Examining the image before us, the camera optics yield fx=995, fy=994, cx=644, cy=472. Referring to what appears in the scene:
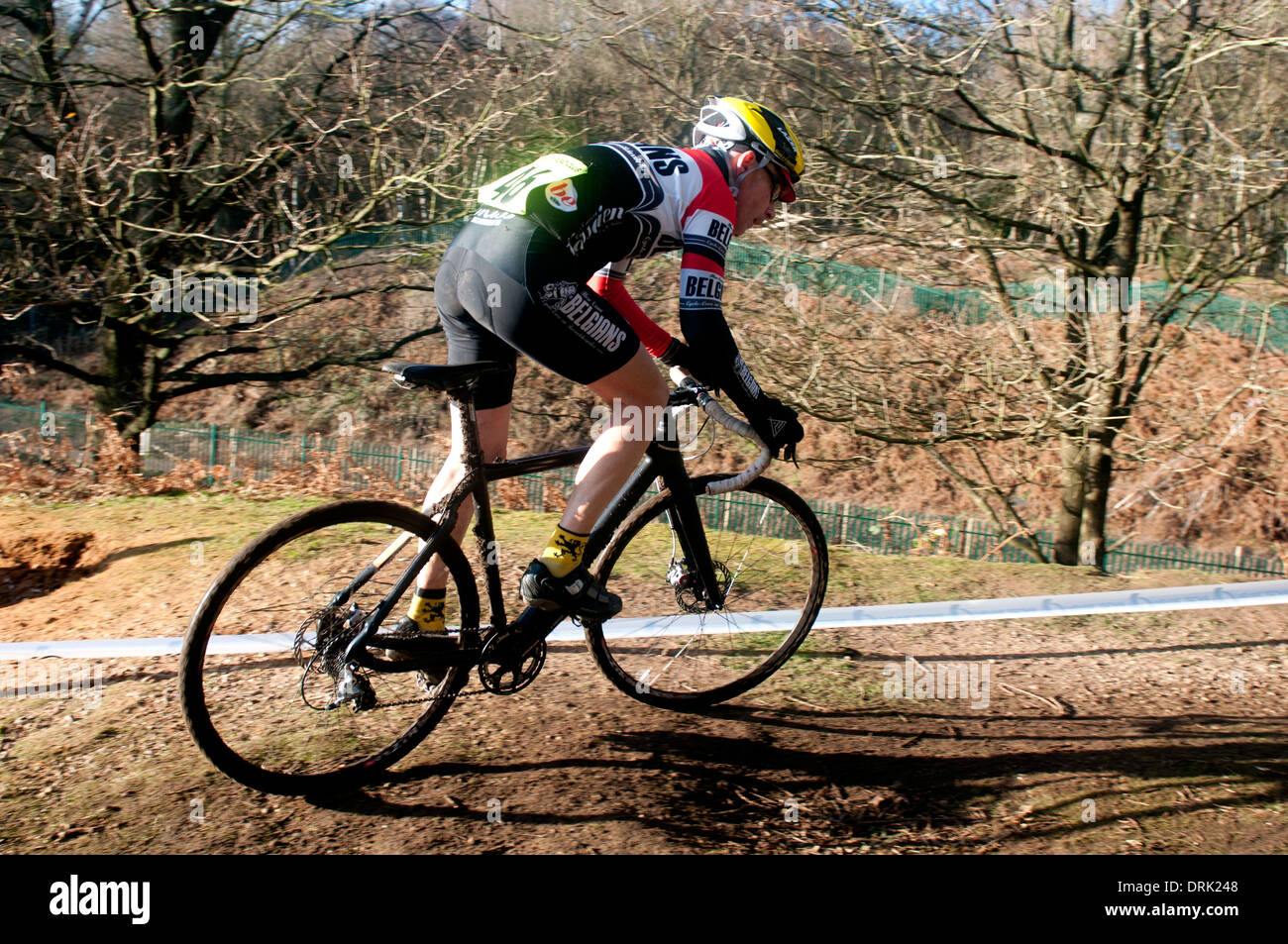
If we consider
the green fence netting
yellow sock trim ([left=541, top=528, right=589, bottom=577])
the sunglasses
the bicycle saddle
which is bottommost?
the green fence netting

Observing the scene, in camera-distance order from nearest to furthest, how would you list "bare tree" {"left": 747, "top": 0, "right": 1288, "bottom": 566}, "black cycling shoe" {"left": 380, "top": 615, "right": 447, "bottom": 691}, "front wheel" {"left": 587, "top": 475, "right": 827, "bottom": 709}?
1. "black cycling shoe" {"left": 380, "top": 615, "right": 447, "bottom": 691}
2. "front wheel" {"left": 587, "top": 475, "right": 827, "bottom": 709}
3. "bare tree" {"left": 747, "top": 0, "right": 1288, "bottom": 566}

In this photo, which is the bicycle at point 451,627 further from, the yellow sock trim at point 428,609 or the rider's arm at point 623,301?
the rider's arm at point 623,301

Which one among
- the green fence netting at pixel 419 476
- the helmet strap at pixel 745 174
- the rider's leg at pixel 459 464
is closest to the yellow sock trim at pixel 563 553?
the rider's leg at pixel 459 464

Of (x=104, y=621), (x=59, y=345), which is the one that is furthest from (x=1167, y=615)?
(x=59, y=345)

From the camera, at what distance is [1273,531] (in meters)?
21.5

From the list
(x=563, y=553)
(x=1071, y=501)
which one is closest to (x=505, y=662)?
(x=563, y=553)

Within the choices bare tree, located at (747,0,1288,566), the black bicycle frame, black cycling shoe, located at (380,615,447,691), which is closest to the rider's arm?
the black bicycle frame

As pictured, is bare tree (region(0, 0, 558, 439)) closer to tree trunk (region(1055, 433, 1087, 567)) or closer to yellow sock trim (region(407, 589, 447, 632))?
tree trunk (region(1055, 433, 1087, 567))

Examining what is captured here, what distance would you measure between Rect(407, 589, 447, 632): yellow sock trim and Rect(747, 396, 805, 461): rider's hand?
121cm

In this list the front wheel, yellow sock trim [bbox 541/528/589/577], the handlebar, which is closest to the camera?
yellow sock trim [bbox 541/528/589/577]

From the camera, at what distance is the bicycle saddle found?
9.80ft

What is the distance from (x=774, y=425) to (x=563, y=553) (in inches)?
33.8

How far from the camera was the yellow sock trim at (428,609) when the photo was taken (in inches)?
130

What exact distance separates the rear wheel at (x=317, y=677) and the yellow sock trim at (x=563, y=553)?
28 centimetres
